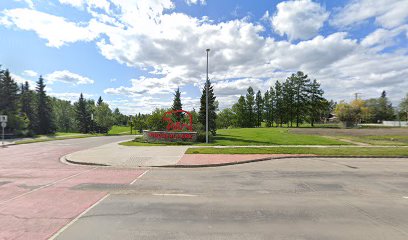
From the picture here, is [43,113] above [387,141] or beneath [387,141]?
above

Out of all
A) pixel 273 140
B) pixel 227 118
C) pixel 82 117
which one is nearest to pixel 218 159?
pixel 273 140

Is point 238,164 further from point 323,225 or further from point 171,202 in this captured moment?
point 323,225

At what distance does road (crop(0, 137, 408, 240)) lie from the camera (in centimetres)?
468

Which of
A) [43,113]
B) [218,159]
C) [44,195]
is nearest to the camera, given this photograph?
[44,195]

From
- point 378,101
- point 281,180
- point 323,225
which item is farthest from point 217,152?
point 378,101

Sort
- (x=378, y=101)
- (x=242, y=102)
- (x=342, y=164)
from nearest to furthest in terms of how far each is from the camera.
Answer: (x=342, y=164), (x=242, y=102), (x=378, y=101)

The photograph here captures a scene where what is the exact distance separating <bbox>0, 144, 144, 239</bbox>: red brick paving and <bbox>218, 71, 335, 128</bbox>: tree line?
59454mm

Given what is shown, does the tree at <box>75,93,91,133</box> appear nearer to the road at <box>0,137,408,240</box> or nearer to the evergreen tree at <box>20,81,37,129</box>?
the evergreen tree at <box>20,81,37,129</box>

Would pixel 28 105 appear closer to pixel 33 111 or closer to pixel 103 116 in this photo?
pixel 33 111

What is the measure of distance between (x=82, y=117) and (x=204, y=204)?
6470 cm

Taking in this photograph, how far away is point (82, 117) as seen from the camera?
6084cm

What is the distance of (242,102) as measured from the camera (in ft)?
230

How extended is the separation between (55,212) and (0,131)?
132 ft

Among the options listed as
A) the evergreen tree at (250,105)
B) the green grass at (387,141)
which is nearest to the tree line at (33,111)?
the evergreen tree at (250,105)
